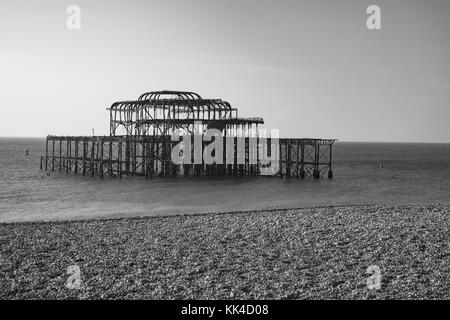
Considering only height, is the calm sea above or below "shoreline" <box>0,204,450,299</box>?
below

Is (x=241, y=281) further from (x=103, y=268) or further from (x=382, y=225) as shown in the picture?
(x=382, y=225)

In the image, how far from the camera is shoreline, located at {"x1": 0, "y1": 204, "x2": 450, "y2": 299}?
959 cm

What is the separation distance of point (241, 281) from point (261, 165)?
3956 cm

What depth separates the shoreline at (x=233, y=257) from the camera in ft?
31.4

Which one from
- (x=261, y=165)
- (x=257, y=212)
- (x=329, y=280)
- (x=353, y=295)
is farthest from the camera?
(x=261, y=165)

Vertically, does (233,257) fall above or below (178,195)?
above

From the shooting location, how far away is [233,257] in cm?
1199

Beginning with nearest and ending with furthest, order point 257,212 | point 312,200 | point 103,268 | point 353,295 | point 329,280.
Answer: point 353,295 < point 329,280 < point 103,268 < point 257,212 < point 312,200

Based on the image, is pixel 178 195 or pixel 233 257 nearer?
pixel 233 257

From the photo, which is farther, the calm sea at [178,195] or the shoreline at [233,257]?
the calm sea at [178,195]

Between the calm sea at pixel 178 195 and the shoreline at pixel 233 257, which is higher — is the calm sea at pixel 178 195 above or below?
below

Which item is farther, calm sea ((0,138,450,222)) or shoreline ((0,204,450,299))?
calm sea ((0,138,450,222))

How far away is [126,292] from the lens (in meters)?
9.59
